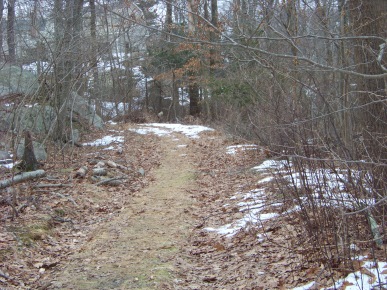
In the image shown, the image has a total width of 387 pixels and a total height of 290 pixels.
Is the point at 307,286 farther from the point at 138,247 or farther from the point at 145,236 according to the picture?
the point at 145,236

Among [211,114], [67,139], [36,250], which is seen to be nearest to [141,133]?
[67,139]

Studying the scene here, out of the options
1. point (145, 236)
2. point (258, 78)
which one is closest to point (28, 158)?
point (145, 236)

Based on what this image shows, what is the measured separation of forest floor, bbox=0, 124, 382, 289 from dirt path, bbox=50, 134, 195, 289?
1 centimetres

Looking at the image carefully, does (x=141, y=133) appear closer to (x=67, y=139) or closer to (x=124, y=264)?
(x=67, y=139)

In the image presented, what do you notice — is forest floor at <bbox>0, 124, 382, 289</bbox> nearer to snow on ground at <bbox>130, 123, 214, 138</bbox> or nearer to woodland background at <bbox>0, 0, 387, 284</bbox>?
woodland background at <bbox>0, 0, 387, 284</bbox>

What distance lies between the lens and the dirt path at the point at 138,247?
4.80 meters

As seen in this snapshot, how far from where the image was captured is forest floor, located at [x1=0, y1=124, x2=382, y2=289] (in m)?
4.69

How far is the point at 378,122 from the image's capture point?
472 centimetres

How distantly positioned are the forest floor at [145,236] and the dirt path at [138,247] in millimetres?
13

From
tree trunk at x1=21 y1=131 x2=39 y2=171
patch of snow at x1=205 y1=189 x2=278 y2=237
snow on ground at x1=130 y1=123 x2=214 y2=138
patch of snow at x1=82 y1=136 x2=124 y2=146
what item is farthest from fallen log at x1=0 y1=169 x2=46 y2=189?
snow on ground at x1=130 y1=123 x2=214 y2=138

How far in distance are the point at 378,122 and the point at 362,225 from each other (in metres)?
1.29

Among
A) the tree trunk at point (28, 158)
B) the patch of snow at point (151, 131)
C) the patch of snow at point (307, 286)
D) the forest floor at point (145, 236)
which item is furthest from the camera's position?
the patch of snow at point (151, 131)

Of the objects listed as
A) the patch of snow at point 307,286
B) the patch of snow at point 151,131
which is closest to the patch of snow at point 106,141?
the patch of snow at point 151,131

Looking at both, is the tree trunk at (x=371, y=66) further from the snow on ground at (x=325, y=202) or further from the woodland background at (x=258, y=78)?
the snow on ground at (x=325, y=202)
